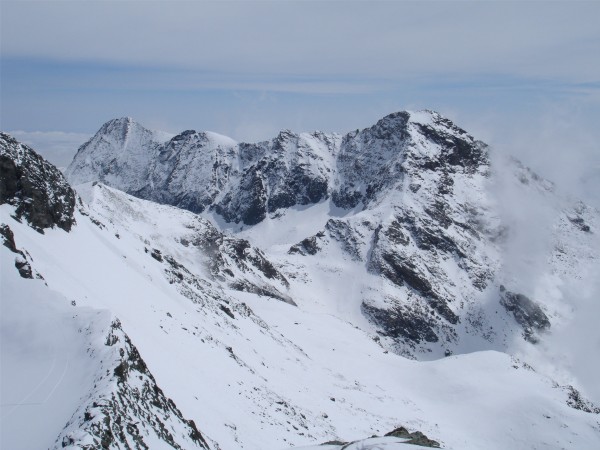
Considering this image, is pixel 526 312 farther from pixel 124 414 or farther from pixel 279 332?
pixel 124 414

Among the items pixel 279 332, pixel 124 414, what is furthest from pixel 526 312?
pixel 124 414

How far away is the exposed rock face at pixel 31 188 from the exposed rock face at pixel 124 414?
1863cm

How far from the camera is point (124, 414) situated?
645 inches

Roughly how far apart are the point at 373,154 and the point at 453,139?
1240 inches

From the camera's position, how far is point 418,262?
5482 inches

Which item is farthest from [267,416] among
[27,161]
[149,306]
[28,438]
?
[27,161]

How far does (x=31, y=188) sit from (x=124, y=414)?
24.9 m

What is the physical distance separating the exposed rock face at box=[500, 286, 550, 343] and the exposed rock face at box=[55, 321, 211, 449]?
130954mm

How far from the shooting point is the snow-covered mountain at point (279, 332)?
755 inches

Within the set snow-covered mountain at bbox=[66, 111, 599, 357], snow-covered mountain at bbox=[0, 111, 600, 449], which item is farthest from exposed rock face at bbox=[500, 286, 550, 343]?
snow-covered mountain at bbox=[0, 111, 600, 449]

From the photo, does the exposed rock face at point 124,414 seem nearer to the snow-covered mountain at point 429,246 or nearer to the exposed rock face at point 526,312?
the snow-covered mountain at point 429,246

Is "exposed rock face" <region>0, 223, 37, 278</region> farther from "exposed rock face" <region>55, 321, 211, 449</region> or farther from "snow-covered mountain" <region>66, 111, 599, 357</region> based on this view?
"snow-covered mountain" <region>66, 111, 599, 357</region>

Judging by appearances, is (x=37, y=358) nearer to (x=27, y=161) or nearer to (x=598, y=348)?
(x=27, y=161)

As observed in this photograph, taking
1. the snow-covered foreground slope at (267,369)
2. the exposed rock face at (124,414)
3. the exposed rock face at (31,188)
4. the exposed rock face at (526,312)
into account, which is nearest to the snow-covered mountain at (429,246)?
the exposed rock face at (526,312)
